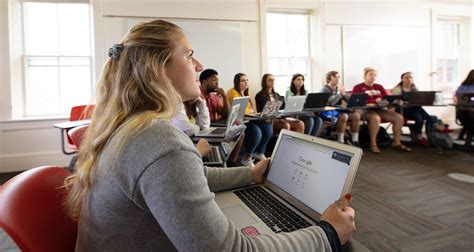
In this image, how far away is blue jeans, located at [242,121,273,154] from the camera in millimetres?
3641

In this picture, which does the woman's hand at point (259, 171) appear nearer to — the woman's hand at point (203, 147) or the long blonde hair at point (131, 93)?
the long blonde hair at point (131, 93)

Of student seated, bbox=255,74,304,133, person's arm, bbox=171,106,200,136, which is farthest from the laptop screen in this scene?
student seated, bbox=255,74,304,133

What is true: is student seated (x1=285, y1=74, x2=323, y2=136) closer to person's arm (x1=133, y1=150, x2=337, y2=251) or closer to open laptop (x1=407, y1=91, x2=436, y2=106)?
open laptop (x1=407, y1=91, x2=436, y2=106)

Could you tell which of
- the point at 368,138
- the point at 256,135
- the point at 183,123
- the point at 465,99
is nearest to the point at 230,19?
the point at 256,135

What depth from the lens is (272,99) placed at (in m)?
4.44

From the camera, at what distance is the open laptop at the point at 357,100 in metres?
4.38

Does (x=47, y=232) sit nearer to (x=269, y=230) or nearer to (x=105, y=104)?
(x=105, y=104)

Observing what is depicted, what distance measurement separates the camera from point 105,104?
2.52ft

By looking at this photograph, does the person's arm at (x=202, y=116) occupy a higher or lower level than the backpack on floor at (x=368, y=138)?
higher

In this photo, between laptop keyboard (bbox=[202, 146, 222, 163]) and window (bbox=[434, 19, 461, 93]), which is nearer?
laptop keyboard (bbox=[202, 146, 222, 163])

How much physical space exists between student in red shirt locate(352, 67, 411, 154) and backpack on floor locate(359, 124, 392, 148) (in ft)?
0.45

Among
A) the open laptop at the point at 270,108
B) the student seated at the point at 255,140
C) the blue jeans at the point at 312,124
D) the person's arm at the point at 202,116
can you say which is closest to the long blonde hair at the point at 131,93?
the person's arm at the point at 202,116

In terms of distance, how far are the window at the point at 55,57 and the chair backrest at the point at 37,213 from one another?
3931mm

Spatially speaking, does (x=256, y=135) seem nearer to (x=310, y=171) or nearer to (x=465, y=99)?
(x=310, y=171)
